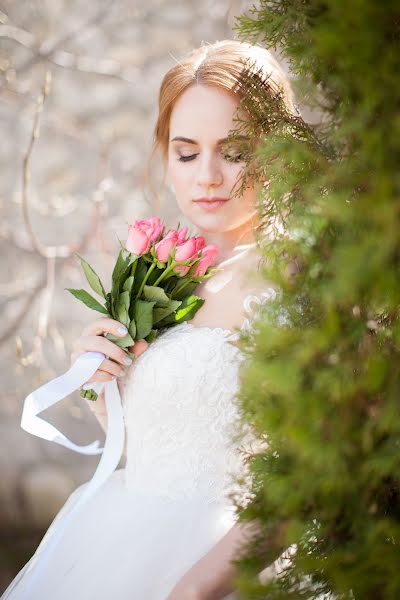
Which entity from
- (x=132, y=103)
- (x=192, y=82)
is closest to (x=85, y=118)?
(x=132, y=103)

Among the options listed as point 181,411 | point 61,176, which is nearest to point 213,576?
point 181,411

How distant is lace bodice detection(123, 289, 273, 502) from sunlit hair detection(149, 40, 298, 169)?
44cm

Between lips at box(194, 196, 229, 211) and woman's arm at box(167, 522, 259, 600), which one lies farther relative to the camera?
lips at box(194, 196, 229, 211)

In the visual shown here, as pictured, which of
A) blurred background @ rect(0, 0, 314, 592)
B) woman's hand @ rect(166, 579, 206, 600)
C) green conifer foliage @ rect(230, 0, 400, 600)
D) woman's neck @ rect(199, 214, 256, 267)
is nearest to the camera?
green conifer foliage @ rect(230, 0, 400, 600)

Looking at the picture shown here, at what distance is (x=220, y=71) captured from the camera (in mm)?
1284

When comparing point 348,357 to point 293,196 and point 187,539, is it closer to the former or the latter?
point 293,196

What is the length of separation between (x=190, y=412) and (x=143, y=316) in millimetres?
222

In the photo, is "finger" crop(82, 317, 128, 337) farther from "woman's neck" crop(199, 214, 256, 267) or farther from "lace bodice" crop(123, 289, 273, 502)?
"woman's neck" crop(199, 214, 256, 267)

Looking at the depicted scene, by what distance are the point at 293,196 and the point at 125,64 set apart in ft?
6.63

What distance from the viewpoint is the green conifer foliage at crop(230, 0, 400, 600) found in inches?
→ 19.7

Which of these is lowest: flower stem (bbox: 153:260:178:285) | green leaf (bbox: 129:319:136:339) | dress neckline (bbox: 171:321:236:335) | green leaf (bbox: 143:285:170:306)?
dress neckline (bbox: 171:321:236:335)

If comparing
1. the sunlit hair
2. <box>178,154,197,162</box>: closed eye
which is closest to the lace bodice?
<box>178,154,197,162</box>: closed eye

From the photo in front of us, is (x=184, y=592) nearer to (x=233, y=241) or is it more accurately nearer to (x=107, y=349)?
(x=107, y=349)

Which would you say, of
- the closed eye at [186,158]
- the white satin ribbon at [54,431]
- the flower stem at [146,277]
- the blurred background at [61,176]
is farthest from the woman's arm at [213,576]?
the blurred background at [61,176]
